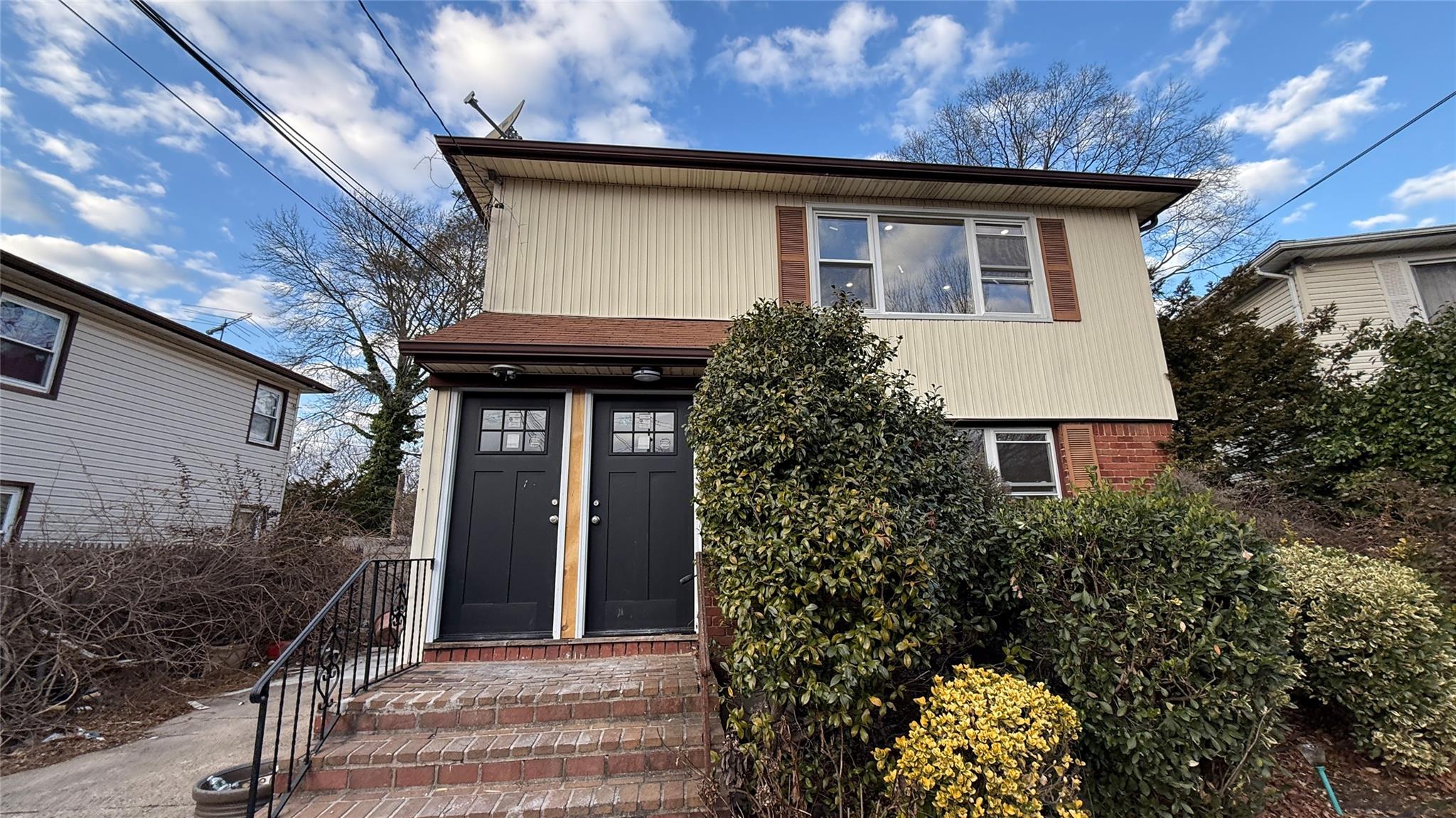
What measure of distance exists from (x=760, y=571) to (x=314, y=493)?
9.15m

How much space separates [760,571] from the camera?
8.93 feet

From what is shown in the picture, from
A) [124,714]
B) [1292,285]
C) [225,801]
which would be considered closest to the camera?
[225,801]

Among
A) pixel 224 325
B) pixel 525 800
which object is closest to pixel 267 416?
pixel 224 325

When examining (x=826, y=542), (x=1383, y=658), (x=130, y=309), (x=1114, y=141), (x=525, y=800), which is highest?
(x=1114, y=141)

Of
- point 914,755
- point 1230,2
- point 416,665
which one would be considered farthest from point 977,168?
point 416,665

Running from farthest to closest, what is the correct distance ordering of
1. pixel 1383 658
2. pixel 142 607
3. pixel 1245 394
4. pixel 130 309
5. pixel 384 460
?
pixel 384 460 < pixel 130 309 < pixel 1245 394 < pixel 142 607 < pixel 1383 658

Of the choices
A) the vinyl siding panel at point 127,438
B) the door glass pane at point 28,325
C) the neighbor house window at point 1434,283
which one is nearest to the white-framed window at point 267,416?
the vinyl siding panel at point 127,438

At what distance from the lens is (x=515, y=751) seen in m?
3.08

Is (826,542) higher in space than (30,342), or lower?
lower

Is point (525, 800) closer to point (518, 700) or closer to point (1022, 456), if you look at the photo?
point (518, 700)

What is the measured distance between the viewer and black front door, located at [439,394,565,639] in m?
4.55

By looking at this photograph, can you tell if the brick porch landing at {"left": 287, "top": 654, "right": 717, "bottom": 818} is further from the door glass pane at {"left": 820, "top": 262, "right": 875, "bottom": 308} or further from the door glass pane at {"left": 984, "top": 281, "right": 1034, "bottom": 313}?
the door glass pane at {"left": 984, "top": 281, "right": 1034, "bottom": 313}

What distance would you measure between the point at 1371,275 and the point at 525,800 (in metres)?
15.3

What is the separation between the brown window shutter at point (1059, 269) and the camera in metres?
6.25
